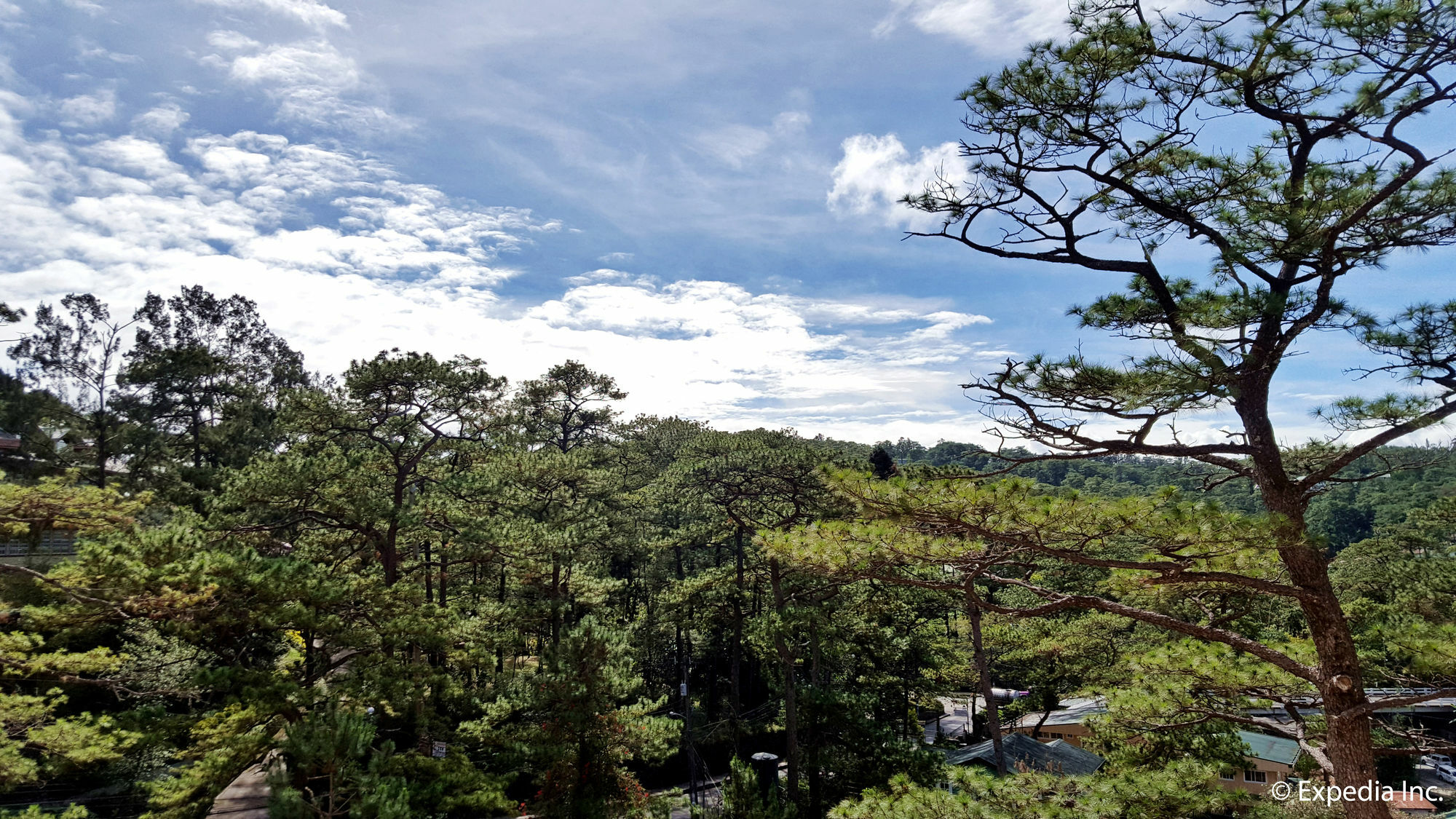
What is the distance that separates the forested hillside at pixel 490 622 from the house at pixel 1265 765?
7.53 feet

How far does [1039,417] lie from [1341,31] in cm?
323

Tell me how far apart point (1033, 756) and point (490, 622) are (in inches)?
447

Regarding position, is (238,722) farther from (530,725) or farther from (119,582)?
(530,725)

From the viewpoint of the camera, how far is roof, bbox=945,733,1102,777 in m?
12.5

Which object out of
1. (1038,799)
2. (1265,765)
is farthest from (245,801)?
(1265,765)

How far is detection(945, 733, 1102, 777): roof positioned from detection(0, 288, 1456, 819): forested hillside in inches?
40.8

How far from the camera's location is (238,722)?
6.81 m

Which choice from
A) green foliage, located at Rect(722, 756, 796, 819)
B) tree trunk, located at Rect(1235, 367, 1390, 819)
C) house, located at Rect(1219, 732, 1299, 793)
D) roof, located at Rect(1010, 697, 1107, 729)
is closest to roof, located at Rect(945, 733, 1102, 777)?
green foliage, located at Rect(722, 756, 796, 819)

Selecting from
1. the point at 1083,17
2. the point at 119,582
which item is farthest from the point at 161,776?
the point at 1083,17

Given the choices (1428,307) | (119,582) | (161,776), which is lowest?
(161,776)

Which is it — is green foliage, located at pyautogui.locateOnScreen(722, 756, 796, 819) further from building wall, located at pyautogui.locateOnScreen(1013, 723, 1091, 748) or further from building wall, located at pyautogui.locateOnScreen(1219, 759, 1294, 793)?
building wall, located at pyautogui.locateOnScreen(1013, 723, 1091, 748)

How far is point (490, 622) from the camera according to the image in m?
11.0

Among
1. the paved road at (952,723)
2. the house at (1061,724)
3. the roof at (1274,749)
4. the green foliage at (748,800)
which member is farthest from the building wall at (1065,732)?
the green foliage at (748,800)

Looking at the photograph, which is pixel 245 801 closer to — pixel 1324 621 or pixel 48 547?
pixel 48 547
